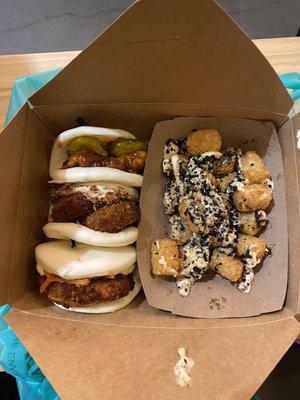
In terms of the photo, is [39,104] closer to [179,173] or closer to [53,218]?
[53,218]

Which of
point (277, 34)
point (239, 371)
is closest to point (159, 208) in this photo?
point (239, 371)

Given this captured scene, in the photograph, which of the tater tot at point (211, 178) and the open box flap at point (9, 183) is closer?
→ the open box flap at point (9, 183)

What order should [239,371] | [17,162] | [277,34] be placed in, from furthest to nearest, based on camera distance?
[277,34] < [17,162] < [239,371]

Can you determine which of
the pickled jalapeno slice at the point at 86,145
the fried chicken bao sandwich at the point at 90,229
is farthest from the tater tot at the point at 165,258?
the pickled jalapeno slice at the point at 86,145

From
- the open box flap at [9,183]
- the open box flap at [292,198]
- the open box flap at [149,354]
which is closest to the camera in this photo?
the open box flap at [149,354]

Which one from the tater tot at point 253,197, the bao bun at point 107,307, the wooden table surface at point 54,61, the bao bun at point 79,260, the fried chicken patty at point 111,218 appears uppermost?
the wooden table surface at point 54,61

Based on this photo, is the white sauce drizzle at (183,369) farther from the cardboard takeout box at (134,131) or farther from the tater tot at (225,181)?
the tater tot at (225,181)

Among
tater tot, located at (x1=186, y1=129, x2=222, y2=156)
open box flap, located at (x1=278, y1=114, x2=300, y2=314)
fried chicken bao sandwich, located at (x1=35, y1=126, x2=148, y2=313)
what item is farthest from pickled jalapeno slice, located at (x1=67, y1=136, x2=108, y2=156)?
open box flap, located at (x1=278, y1=114, x2=300, y2=314)
